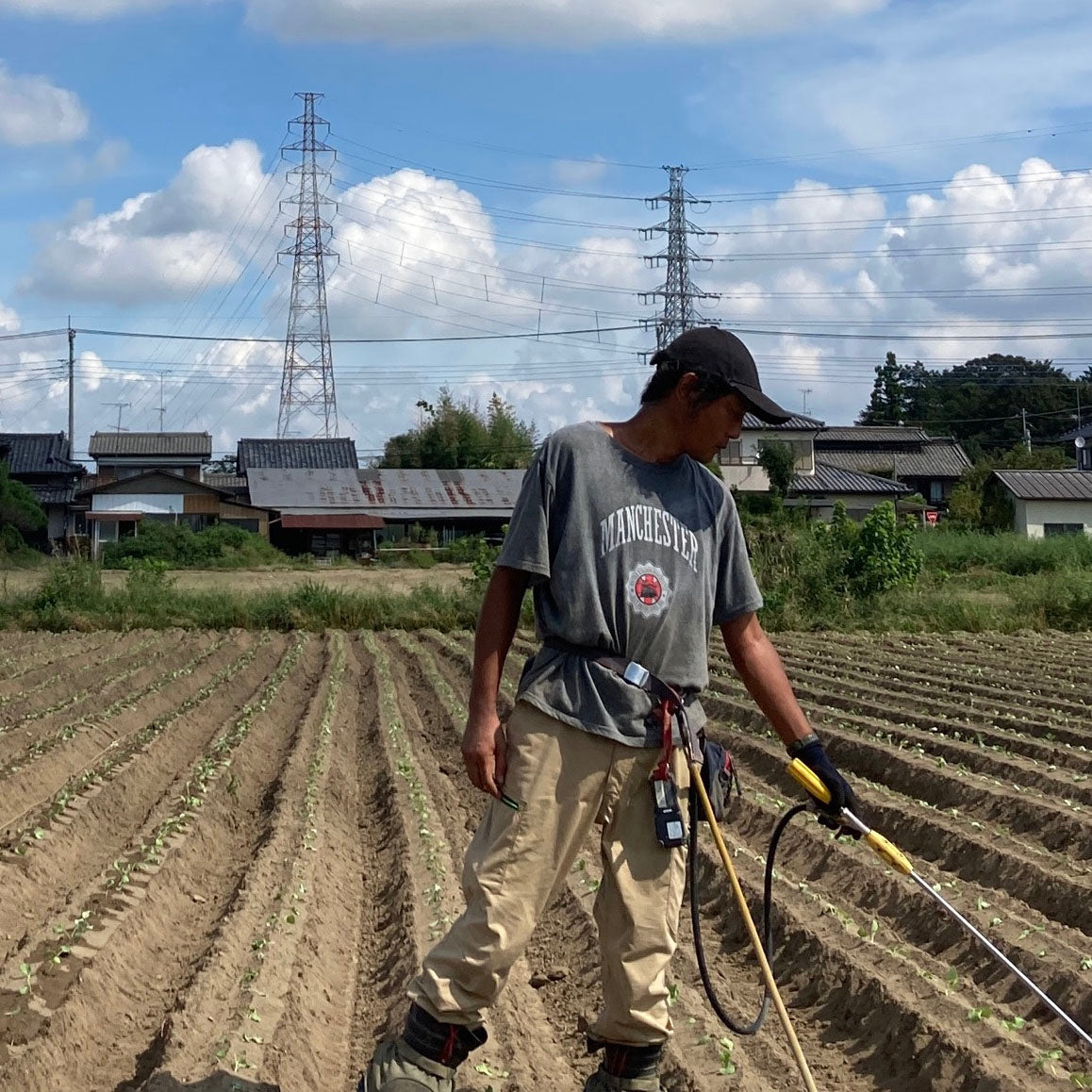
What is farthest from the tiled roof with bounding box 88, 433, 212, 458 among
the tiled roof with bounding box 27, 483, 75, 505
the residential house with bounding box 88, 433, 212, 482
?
the tiled roof with bounding box 27, 483, 75, 505

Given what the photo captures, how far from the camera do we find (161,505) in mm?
45844

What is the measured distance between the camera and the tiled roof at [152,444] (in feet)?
180

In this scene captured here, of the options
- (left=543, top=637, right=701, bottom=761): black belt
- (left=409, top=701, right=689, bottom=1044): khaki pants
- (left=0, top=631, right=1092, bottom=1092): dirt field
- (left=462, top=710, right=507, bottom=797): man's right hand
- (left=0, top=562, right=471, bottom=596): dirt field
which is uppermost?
(left=543, top=637, right=701, bottom=761): black belt

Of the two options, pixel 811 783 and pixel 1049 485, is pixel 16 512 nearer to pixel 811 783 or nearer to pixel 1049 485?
pixel 1049 485

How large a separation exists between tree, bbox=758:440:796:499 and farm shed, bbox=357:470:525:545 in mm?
8209

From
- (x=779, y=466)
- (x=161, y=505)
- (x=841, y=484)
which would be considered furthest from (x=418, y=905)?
(x=841, y=484)

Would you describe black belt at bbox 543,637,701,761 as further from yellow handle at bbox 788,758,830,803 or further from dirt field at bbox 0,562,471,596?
dirt field at bbox 0,562,471,596

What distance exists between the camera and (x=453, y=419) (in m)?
63.2

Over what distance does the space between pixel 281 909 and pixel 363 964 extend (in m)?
0.45

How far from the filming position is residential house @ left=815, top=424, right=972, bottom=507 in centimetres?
5925

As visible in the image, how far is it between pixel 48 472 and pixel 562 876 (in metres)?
51.1

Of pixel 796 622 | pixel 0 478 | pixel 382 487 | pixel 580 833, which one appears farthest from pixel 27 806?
pixel 382 487

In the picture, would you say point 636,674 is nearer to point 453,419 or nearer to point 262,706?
point 262,706

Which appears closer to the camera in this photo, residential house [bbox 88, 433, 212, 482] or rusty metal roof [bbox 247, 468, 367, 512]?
rusty metal roof [bbox 247, 468, 367, 512]
